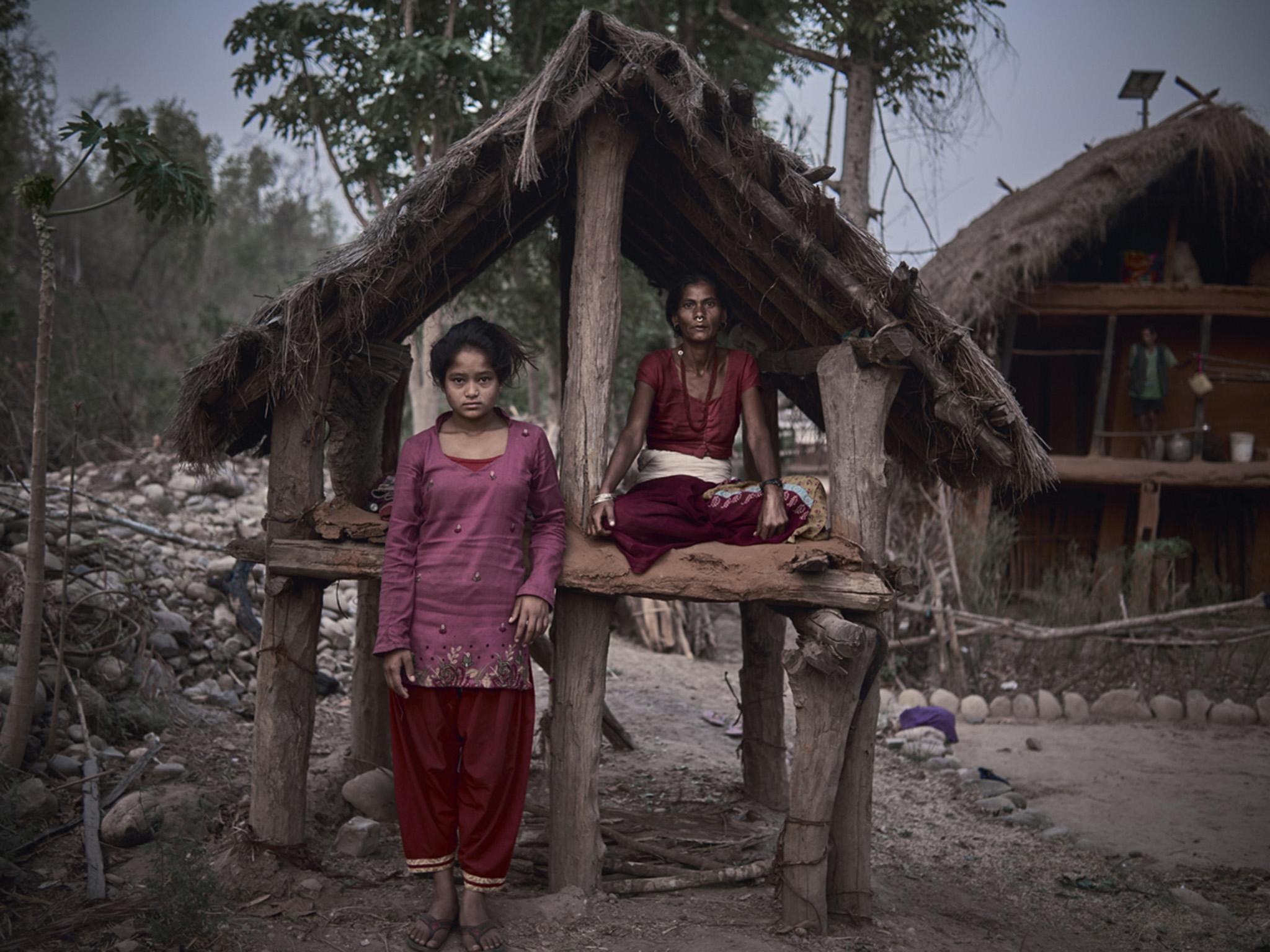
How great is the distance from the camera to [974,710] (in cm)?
826

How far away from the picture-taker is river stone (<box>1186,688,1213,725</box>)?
801 cm

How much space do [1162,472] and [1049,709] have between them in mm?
3402

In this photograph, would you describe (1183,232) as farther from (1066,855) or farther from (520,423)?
(520,423)

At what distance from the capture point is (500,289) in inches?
426

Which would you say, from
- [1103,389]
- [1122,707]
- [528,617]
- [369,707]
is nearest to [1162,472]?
[1103,389]

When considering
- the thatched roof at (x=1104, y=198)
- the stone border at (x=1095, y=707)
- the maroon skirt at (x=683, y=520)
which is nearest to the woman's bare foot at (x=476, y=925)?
the maroon skirt at (x=683, y=520)

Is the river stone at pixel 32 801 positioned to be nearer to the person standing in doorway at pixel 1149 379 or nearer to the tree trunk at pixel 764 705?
the tree trunk at pixel 764 705

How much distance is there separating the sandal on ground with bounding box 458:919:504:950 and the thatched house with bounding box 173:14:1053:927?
0.47m

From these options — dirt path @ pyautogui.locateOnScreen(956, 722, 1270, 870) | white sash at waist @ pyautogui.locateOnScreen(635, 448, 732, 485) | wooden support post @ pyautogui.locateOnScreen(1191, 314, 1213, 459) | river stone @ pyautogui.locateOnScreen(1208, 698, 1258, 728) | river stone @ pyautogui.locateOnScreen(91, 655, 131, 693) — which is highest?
wooden support post @ pyautogui.locateOnScreen(1191, 314, 1213, 459)

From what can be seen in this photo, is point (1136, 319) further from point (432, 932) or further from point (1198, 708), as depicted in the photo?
point (432, 932)

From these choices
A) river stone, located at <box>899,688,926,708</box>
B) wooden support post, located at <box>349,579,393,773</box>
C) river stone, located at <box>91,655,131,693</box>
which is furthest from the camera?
river stone, located at <box>899,688,926,708</box>

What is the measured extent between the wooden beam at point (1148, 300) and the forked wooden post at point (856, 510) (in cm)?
726

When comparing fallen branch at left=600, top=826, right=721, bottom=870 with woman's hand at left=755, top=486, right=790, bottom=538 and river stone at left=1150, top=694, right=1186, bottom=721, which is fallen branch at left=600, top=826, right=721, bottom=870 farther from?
river stone at left=1150, top=694, right=1186, bottom=721

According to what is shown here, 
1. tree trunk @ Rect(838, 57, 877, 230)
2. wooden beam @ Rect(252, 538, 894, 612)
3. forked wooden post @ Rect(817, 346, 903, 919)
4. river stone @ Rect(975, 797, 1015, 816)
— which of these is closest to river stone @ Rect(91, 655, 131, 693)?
wooden beam @ Rect(252, 538, 894, 612)
